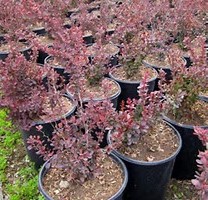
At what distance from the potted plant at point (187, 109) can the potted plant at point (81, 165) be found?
0.75 m

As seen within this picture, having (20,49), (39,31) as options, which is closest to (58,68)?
(20,49)

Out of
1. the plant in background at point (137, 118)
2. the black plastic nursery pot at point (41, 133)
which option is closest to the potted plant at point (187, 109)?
the plant in background at point (137, 118)

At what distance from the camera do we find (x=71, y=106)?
3.15m

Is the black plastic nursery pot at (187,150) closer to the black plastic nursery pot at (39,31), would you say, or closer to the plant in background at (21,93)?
the plant in background at (21,93)

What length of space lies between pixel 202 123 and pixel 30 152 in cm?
165

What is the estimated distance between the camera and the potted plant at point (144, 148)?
7.78ft

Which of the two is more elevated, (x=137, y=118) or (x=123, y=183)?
(x=137, y=118)

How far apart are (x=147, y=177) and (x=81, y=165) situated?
62 centimetres

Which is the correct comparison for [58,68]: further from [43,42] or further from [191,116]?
[191,116]

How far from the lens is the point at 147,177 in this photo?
8.21 ft

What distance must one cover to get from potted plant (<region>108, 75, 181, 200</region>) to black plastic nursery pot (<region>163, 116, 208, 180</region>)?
147 mm

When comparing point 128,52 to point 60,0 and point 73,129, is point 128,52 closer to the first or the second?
point 73,129

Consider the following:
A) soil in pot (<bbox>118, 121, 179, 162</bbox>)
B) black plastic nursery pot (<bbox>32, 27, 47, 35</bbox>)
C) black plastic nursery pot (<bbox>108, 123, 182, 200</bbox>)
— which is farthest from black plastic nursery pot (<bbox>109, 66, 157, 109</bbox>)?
black plastic nursery pot (<bbox>32, 27, 47, 35</bbox>)

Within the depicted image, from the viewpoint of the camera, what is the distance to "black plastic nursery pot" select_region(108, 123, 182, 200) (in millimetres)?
2458
